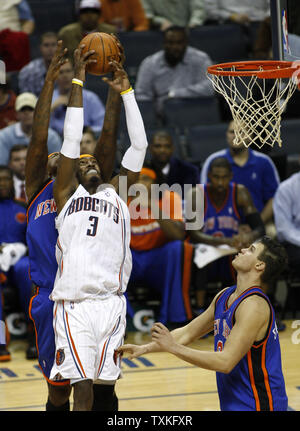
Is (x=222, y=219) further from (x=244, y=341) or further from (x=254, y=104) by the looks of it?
(x=244, y=341)

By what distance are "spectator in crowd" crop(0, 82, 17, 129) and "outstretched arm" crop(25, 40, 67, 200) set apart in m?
4.26

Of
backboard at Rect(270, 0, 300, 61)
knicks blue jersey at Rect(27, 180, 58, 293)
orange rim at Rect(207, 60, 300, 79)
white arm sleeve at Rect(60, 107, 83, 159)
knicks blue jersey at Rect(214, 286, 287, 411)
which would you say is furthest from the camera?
backboard at Rect(270, 0, 300, 61)

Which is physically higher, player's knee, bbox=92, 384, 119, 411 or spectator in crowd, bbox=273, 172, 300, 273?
player's knee, bbox=92, 384, 119, 411

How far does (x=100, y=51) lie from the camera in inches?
176

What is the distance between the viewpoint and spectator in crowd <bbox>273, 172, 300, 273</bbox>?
302 inches

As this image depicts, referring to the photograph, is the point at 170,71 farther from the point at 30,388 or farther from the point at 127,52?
the point at 30,388

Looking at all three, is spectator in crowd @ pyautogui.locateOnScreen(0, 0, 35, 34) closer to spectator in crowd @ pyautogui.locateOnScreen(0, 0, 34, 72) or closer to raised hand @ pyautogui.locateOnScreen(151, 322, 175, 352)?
spectator in crowd @ pyautogui.locateOnScreen(0, 0, 34, 72)

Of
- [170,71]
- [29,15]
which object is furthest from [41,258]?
[29,15]

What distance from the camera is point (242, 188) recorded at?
306 inches

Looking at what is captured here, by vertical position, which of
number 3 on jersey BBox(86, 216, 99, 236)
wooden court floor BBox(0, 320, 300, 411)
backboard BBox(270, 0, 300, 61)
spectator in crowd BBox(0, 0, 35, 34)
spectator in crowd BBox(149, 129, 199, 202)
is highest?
backboard BBox(270, 0, 300, 61)

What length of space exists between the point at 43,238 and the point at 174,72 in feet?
17.2

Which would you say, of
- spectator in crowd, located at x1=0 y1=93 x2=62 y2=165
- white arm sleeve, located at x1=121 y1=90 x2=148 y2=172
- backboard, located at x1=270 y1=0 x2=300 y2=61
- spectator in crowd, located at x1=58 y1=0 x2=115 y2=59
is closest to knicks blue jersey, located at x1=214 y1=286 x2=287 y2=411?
white arm sleeve, located at x1=121 y1=90 x2=148 y2=172

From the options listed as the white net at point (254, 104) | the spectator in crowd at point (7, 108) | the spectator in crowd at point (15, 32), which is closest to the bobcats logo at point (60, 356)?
the white net at point (254, 104)

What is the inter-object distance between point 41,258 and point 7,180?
2.98 metres
